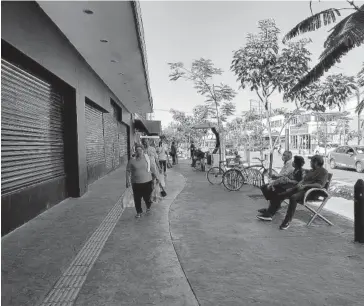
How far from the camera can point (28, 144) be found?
670cm

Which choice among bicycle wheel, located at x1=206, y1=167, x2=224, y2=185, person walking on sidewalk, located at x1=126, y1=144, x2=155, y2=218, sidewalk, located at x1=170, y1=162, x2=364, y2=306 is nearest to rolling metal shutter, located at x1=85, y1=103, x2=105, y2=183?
bicycle wheel, located at x1=206, y1=167, x2=224, y2=185

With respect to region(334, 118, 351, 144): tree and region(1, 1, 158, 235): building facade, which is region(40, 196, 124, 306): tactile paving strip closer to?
region(1, 1, 158, 235): building facade

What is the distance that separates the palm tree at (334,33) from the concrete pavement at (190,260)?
10.7ft

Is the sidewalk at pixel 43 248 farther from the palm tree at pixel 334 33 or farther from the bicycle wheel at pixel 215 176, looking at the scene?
the palm tree at pixel 334 33

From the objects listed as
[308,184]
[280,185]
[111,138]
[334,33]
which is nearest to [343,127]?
[111,138]

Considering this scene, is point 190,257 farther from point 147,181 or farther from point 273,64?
point 273,64

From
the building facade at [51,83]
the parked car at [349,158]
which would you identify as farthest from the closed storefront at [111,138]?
the parked car at [349,158]

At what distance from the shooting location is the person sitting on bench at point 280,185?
6.23 m

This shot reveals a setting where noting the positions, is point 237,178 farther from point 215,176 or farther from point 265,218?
point 265,218

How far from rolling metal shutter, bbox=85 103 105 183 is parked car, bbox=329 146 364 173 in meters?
13.8

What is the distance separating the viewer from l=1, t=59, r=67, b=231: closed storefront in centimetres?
568

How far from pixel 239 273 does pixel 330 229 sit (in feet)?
8.67

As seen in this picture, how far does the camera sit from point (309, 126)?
197 ft

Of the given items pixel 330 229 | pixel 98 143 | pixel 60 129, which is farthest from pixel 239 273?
pixel 98 143
